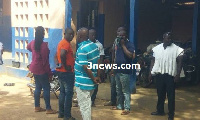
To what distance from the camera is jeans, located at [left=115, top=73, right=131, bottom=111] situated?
582 centimetres

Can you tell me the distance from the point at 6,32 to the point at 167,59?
824 cm

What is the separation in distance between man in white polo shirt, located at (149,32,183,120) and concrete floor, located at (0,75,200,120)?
2.27 ft

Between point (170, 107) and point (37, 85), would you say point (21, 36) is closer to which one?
point (37, 85)

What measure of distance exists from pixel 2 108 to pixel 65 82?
1.94 m

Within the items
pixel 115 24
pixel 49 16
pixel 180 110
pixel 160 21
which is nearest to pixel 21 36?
pixel 49 16

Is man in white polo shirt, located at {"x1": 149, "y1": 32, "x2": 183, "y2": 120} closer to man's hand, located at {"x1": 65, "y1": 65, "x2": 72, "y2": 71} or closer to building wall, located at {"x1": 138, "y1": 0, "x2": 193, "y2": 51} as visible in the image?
man's hand, located at {"x1": 65, "y1": 65, "x2": 72, "y2": 71}

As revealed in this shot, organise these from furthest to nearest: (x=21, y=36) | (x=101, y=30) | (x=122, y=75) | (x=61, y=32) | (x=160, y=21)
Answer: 1. (x=160, y=21)
2. (x=101, y=30)
3. (x=21, y=36)
4. (x=61, y=32)
5. (x=122, y=75)

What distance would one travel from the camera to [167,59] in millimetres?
5227

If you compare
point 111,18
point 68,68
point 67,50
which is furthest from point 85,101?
point 111,18

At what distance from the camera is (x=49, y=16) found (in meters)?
8.78

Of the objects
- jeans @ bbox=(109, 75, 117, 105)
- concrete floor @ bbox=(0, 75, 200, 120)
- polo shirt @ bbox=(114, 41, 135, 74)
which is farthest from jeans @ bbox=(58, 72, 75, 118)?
jeans @ bbox=(109, 75, 117, 105)

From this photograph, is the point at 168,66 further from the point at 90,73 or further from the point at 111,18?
the point at 111,18

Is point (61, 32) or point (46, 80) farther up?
point (61, 32)

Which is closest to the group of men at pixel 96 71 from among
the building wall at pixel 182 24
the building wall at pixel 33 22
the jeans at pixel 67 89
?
the jeans at pixel 67 89
